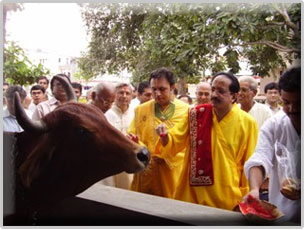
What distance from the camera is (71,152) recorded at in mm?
3291

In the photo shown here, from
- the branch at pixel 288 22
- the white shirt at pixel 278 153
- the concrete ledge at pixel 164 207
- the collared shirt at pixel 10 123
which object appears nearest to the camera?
the white shirt at pixel 278 153

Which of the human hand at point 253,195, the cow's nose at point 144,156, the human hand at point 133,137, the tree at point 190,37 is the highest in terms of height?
the tree at point 190,37

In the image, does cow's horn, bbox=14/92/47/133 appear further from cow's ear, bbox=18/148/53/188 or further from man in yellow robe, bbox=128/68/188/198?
man in yellow robe, bbox=128/68/188/198

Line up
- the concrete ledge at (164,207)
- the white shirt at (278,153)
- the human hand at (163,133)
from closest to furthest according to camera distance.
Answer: the white shirt at (278,153), the concrete ledge at (164,207), the human hand at (163,133)

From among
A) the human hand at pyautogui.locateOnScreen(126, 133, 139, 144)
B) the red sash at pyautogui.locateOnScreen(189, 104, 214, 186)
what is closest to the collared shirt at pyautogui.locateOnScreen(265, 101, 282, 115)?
the red sash at pyautogui.locateOnScreen(189, 104, 214, 186)

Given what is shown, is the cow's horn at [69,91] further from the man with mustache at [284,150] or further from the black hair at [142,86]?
the man with mustache at [284,150]

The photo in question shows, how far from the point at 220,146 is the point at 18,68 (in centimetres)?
160

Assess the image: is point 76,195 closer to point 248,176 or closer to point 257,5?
point 248,176

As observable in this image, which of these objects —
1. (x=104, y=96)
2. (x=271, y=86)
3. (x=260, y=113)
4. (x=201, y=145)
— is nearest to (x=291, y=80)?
(x=271, y=86)

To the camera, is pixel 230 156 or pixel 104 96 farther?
pixel 104 96

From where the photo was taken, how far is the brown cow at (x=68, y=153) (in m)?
3.18

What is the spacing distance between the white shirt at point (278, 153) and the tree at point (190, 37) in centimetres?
40

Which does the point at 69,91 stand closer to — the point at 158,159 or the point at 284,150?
the point at 158,159

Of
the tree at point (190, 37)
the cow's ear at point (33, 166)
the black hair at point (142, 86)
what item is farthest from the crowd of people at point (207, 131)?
the cow's ear at point (33, 166)
